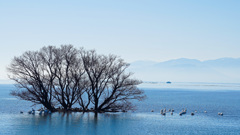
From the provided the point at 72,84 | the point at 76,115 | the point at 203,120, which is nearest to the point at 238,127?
the point at 203,120

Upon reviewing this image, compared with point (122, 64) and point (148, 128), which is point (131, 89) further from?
point (148, 128)

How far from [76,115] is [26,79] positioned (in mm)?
8695

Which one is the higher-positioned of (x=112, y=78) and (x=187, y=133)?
(x=112, y=78)

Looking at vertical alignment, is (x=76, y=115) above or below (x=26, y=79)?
below

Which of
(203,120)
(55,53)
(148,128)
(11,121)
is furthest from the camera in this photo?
(55,53)

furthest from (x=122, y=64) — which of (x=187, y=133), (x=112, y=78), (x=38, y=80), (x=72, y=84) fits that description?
(x=187, y=133)

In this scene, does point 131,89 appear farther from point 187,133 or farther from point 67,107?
point 187,133

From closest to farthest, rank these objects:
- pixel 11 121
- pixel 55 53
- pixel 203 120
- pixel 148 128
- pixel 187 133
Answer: pixel 187 133
pixel 148 128
pixel 11 121
pixel 203 120
pixel 55 53

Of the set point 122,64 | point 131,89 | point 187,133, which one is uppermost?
point 122,64

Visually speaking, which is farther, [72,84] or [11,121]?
[72,84]

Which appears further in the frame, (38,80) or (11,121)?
(38,80)

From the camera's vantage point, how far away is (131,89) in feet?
155

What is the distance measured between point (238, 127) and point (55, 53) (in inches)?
1023

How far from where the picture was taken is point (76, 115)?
146ft
